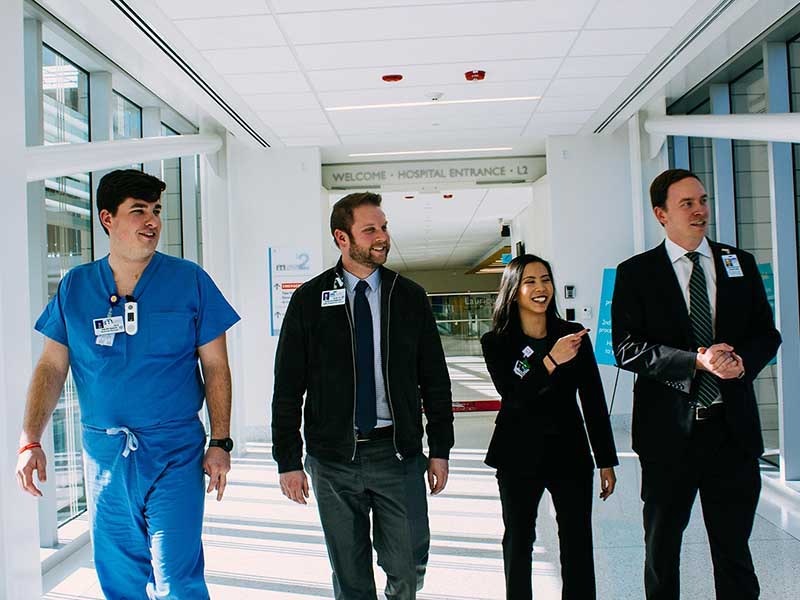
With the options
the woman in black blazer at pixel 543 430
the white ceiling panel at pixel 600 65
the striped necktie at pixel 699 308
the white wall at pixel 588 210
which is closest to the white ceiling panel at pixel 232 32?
the white ceiling panel at pixel 600 65

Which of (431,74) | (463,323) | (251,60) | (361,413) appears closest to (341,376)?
(361,413)

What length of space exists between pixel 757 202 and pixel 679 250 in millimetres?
3985

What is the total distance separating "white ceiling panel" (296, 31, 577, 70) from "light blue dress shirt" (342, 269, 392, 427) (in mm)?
2826

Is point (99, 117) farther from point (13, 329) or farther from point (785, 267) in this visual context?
point (785, 267)

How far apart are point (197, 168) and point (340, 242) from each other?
6026 millimetres

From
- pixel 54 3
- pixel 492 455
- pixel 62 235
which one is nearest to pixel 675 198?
pixel 492 455

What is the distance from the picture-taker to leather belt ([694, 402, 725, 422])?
2535 millimetres

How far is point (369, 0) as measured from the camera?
14.1 ft

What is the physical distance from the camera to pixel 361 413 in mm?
2561

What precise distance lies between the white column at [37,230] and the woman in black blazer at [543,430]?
9.58 feet

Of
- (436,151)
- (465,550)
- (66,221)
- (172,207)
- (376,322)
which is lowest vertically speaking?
(465,550)

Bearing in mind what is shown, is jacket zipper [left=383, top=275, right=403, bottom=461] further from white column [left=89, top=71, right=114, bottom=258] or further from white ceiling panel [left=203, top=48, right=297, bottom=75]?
white column [left=89, top=71, right=114, bottom=258]

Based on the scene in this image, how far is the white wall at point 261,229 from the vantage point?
852cm

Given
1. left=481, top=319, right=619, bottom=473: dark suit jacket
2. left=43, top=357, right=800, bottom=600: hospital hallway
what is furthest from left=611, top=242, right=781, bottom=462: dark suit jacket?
left=43, top=357, right=800, bottom=600: hospital hallway
